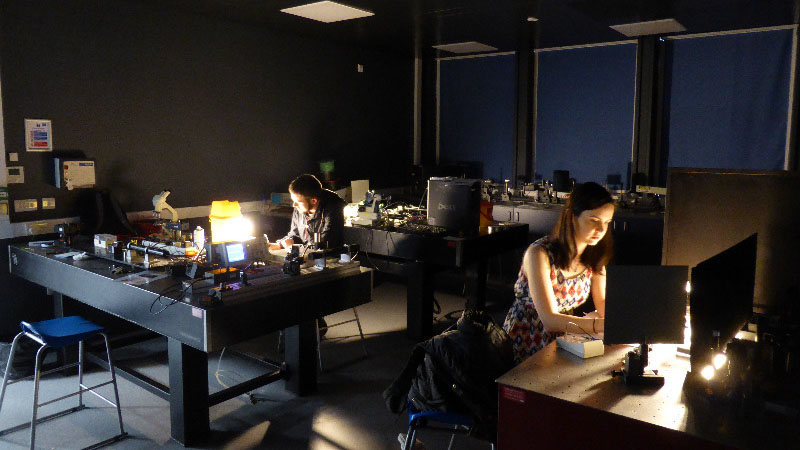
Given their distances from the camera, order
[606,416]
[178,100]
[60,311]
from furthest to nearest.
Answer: [178,100] → [60,311] → [606,416]

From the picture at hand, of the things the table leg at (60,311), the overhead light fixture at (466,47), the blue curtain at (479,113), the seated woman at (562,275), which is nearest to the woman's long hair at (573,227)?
the seated woman at (562,275)

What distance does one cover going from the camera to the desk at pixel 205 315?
103 inches

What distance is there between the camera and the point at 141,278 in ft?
9.65

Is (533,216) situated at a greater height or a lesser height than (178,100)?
lesser

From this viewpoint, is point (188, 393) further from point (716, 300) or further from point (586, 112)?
point (586, 112)

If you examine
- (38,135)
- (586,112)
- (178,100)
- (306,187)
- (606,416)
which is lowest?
(606,416)

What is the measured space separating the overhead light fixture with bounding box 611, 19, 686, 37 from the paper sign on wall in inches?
198

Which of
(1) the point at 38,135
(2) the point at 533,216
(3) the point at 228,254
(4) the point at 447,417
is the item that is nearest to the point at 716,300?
(4) the point at 447,417

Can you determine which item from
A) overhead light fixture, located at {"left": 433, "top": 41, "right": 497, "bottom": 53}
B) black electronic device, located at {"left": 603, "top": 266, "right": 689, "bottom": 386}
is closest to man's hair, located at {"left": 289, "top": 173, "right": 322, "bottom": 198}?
black electronic device, located at {"left": 603, "top": 266, "right": 689, "bottom": 386}

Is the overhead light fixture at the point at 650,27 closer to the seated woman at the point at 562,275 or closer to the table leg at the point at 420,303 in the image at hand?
the table leg at the point at 420,303

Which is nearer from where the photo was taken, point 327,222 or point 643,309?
point 643,309

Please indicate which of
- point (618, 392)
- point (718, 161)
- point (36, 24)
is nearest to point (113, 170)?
point (36, 24)

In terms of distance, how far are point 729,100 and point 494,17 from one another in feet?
8.79

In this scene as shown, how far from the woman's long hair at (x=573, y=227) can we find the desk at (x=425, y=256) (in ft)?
5.24
